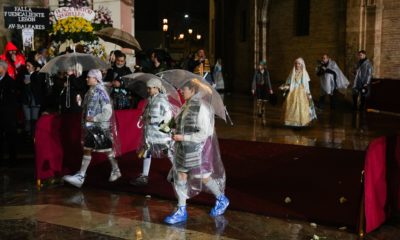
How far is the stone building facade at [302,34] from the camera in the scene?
61.5 ft

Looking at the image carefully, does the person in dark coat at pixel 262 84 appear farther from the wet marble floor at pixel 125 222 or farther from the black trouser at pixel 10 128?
the wet marble floor at pixel 125 222

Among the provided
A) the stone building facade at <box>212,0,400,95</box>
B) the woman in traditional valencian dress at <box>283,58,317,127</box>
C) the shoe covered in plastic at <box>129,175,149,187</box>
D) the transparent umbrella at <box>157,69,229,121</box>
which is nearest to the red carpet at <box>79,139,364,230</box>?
the shoe covered in plastic at <box>129,175,149,187</box>

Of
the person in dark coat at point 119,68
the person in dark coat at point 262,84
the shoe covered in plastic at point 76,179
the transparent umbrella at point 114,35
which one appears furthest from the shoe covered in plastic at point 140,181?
the person in dark coat at point 262,84

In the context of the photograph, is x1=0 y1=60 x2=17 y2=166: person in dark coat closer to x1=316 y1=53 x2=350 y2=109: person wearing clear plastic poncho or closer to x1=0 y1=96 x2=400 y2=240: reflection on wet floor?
x1=0 y1=96 x2=400 y2=240: reflection on wet floor

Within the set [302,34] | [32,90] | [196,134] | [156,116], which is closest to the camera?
[196,134]

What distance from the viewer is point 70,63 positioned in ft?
27.1

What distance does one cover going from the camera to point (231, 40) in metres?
30.7

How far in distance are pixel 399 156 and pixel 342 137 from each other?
6.22m

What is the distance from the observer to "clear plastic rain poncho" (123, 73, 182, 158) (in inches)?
292

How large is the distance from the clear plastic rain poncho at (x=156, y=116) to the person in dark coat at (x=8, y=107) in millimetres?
2984

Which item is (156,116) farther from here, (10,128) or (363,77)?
(363,77)

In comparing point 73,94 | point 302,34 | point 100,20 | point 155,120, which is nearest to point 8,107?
point 73,94

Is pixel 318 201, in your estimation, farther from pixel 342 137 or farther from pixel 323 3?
pixel 323 3

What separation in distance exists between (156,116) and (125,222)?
180cm
